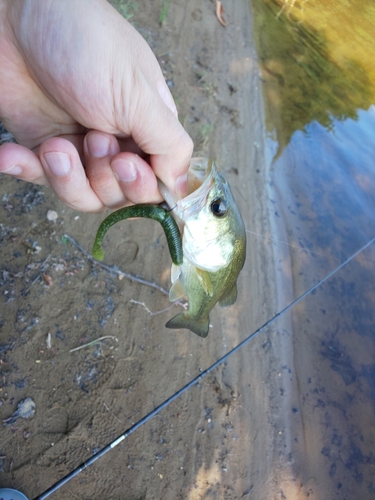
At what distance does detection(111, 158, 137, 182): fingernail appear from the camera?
161cm

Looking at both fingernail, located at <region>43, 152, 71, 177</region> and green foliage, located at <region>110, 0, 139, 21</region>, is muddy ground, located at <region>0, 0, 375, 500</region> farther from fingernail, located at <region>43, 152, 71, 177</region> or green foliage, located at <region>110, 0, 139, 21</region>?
fingernail, located at <region>43, 152, 71, 177</region>

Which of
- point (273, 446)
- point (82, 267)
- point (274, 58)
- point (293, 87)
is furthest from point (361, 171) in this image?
point (82, 267)

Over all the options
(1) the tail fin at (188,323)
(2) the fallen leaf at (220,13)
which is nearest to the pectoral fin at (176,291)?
(1) the tail fin at (188,323)

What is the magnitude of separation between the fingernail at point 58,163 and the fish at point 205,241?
0.42 m

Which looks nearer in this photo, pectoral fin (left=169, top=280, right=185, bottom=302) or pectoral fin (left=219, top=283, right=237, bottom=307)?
pectoral fin (left=169, top=280, right=185, bottom=302)

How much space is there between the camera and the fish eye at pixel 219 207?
1758 mm

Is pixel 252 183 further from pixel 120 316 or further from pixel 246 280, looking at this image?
pixel 120 316

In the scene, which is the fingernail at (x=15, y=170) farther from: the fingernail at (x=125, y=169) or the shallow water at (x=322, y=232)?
the shallow water at (x=322, y=232)

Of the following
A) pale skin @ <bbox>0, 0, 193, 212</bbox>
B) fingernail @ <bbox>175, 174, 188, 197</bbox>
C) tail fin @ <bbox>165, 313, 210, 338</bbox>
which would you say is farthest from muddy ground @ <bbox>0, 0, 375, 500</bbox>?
fingernail @ <bbox>175, 174, 188, 197</bbox>

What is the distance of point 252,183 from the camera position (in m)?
4.78

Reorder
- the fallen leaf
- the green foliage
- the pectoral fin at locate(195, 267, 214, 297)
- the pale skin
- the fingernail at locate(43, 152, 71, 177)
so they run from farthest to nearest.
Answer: the fallen leaf → the green foliage → the pectoral fin at locate(195, 267, 214, 297) → the fingernail at locate(43, 152, 71, 177) → the pale skin

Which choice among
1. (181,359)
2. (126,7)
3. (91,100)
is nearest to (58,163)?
(91,100)

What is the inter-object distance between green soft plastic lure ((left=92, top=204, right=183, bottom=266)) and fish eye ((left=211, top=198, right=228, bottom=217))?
196mm

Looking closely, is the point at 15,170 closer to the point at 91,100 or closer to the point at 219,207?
the point at 91,100
